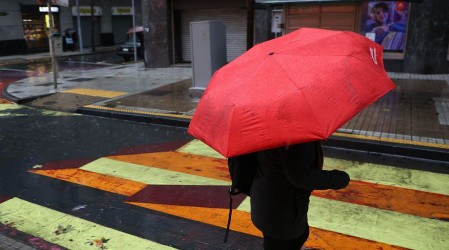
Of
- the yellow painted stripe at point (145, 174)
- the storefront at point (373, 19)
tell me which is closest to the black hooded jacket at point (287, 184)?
the yellow painted stripe at point (145, 174)

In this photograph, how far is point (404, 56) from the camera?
13.5 metres

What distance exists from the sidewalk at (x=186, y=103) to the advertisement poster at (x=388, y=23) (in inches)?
42.4

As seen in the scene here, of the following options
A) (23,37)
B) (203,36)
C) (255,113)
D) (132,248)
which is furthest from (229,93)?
(23,37)

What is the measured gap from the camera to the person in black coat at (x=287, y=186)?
2.30 metres

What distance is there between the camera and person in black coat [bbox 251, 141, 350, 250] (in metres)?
2.30

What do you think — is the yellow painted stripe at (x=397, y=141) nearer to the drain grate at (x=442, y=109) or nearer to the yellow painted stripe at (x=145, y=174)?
the drain grate at (x=442, y=109)

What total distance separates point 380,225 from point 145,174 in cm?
326

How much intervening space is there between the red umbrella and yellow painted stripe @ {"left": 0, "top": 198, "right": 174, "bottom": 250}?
6.71ft

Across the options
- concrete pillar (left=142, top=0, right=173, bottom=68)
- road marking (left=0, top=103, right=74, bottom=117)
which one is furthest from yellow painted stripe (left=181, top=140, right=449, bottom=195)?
concrete pillar (left=142, top=0, right=173, bottom=68)

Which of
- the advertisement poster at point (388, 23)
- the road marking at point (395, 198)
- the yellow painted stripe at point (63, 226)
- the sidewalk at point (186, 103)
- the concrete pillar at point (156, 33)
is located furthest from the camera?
the concrete pillar at point (156, 33)

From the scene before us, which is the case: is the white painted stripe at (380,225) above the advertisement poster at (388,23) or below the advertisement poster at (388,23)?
below

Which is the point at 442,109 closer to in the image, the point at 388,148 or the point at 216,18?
the point at 388,148

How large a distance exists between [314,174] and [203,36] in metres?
8.27

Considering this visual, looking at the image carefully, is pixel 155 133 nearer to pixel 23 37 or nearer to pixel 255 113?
pixel 255 113
